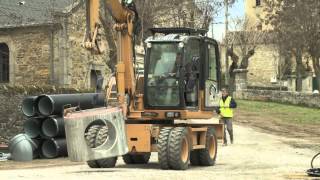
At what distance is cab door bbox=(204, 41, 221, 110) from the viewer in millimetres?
17125

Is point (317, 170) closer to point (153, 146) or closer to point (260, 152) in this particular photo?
point (153, 146)

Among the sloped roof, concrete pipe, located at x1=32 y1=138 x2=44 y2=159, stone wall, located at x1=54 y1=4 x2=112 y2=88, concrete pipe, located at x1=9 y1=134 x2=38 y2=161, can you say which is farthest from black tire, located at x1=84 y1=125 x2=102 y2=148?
the sloped roof

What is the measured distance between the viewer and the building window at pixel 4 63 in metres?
38.9

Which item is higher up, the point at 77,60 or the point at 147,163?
the point at 77,60

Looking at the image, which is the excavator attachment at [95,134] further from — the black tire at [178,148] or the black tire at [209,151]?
the black tire at [209,151]

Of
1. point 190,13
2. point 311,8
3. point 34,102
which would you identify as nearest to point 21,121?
point 34,102

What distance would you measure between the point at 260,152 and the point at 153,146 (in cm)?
693

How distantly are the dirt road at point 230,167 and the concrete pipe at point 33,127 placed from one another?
1391mm

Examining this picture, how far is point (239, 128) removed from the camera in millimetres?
31594

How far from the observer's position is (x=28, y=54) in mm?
38156

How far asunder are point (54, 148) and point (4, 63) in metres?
18.7

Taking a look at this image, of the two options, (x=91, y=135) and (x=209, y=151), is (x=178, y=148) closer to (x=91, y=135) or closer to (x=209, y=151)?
(x=91, y=135)

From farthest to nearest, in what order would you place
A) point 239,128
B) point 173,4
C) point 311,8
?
point 311,8, point 173,4, point 239,128

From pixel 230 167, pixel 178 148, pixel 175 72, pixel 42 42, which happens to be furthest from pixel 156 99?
pixel 42 42
